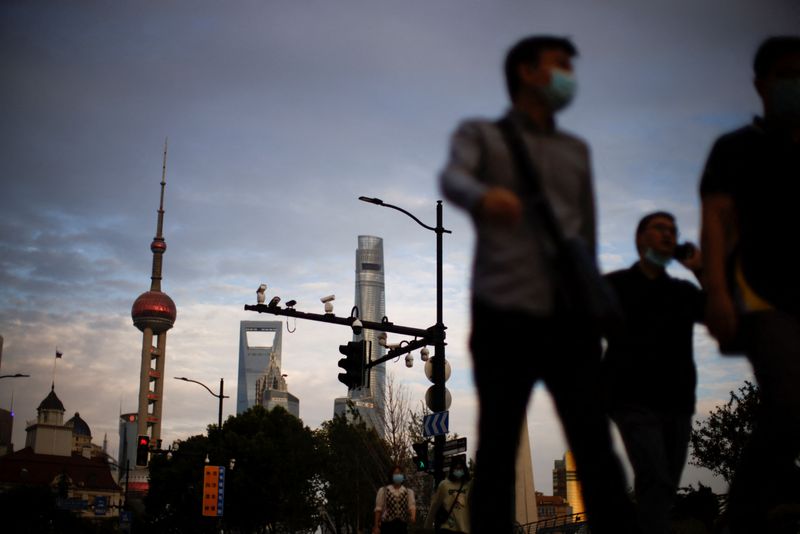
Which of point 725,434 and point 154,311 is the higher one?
point 154,311

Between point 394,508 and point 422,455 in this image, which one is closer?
point 394,508

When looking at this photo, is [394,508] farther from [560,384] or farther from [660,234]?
[560,384]

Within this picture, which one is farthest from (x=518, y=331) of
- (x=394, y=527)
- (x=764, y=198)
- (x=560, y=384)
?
(x=394, y=527)

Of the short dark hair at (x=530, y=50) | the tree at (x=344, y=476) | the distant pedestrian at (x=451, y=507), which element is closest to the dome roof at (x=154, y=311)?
the tree at (x=344, y=476)

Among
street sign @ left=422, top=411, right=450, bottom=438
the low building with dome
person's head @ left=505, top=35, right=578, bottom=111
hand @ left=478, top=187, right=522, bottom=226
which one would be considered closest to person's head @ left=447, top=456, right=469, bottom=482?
person's head @ left=505, top=35, right=578, bottom=111

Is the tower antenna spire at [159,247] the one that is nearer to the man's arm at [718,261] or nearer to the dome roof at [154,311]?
the dome roof at [154,311]

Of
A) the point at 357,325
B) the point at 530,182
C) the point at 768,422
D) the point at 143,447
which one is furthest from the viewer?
the point at 143,447

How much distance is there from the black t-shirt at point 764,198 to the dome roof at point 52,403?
193 meters

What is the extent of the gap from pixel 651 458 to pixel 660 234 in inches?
42.1

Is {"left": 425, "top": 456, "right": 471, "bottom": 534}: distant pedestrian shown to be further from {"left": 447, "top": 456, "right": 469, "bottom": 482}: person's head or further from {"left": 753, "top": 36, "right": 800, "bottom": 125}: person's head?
{"left": 753, "top": 36, "right": 800, "bottom": 125}: person's head

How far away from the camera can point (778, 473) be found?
11.0ft

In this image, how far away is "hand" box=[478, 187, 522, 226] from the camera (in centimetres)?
257

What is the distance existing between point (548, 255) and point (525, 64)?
2.34 ft

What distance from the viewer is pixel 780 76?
354 centimetres
